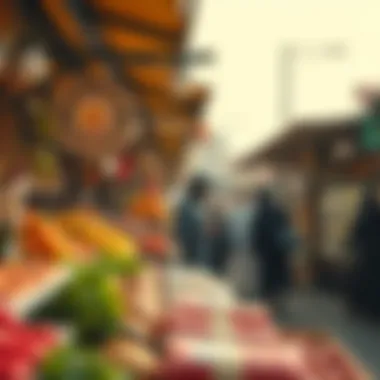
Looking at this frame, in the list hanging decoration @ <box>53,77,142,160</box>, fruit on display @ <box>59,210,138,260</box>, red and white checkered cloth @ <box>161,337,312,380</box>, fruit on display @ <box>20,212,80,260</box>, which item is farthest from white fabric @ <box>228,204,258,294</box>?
red and white checkered cloth @ <box>161,337,312,380</box>

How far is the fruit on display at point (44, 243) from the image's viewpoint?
1.85 m

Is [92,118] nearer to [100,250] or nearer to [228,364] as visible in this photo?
[100,250]

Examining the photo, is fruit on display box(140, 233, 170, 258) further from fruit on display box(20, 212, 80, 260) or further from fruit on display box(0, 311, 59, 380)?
fruit on display box(0, 311, 59, 380)

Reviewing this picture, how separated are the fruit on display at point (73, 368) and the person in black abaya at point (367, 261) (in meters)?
3.24

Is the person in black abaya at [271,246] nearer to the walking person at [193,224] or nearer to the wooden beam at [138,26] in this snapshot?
the walking person at [193,224]

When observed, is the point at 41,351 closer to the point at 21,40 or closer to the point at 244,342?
the point at 244,342

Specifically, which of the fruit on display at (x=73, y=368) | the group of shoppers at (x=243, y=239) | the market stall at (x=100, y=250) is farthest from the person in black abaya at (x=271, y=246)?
the fruit on display at (x=73, y=368)

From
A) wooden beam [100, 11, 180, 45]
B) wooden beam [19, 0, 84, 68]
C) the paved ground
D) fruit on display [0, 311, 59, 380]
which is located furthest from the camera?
the paved ground

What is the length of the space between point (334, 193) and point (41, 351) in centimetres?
363

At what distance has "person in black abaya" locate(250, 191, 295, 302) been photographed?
4.07 m

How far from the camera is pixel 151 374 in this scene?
921mm

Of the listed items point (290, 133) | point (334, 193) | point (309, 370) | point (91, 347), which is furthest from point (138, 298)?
point (334, 193)

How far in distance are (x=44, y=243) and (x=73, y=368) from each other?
42.5 inches

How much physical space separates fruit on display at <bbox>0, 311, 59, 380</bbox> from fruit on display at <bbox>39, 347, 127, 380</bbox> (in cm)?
1
